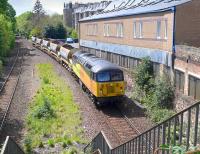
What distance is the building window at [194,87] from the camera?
19645 mm

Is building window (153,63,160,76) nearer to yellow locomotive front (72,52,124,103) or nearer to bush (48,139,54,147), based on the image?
yellow locomotive front (72,52,124,103)

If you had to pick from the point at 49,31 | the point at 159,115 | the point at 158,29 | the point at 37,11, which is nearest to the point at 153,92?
the point at 159,115

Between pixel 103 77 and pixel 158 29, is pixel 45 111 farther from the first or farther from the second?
pixel 158 29

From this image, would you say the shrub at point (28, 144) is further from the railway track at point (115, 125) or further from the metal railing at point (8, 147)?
the metal railing at point (8, 147)

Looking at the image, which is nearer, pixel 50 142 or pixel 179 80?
pixel 50 142

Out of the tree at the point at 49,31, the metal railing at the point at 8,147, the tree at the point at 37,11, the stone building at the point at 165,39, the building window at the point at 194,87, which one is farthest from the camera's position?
the tree at the point at 37,11

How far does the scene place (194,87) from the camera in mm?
20047

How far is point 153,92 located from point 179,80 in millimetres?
2574

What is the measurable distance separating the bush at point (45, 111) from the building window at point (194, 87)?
25.7 ft

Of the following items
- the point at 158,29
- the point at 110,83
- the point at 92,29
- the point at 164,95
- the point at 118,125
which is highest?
the point at 158,29

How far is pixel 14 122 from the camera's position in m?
20.6

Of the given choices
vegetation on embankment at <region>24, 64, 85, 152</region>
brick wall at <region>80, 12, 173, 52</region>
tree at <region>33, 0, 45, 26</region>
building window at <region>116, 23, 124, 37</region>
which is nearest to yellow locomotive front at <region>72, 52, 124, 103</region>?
vegetation on embankment at <region>24, 64, 85, 152</region>

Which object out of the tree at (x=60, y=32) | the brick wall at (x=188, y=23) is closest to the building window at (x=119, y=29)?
the brick wall at (x=188, y=23)

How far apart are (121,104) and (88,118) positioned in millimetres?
4043
